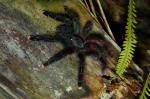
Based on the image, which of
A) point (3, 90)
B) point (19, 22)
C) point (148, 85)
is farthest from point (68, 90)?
point (148, 85)

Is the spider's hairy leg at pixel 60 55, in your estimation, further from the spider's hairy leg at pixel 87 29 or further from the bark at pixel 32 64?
the spider's hairy leg at pixel 87 29

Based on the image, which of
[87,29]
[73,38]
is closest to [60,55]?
[73,38]

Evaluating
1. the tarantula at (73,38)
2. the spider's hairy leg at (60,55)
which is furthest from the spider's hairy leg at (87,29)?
the spider's hairy leg at (60,55)

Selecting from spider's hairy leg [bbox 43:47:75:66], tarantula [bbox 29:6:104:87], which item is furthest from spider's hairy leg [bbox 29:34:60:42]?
spider's hairy leg [bbox 43:47:75:66]

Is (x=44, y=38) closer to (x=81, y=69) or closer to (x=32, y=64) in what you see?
(x=32, y=64)

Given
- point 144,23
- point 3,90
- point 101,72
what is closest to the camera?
point 3,90

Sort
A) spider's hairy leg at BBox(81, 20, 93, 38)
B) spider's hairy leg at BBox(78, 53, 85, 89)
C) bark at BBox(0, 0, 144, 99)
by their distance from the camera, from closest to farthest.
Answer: bark at BBox(0, 0, 144, 99), spider's hairy leg at BBox(78, 53, 85, 89), spider's hairy leg at BBox(81, 20, 93, 38)

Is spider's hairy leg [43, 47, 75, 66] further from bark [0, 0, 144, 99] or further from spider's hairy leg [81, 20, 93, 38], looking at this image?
spider's hairy leg [81, 20, 93, 38]

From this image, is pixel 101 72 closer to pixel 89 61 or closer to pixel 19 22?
pixel 89 61
